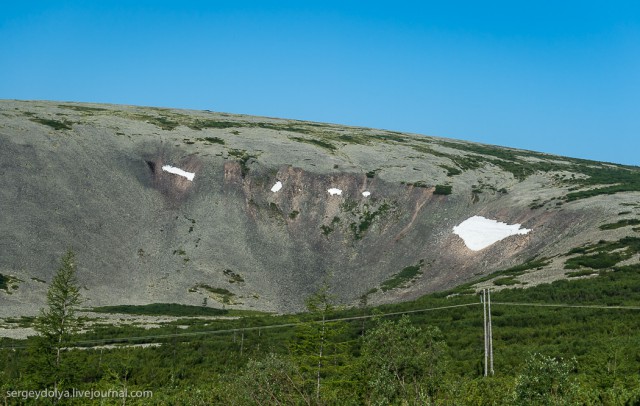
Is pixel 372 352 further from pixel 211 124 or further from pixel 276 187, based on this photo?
pixel 211 124

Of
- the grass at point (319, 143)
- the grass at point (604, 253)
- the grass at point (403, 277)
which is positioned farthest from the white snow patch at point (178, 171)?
the grass at point (604, 253)

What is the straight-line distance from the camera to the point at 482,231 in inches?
4011

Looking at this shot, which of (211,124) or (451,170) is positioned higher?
(211,124)

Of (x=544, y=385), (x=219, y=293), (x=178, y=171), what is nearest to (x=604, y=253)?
(x=219, y=293)

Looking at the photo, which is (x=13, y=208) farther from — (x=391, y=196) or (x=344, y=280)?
(x=391, y=196)

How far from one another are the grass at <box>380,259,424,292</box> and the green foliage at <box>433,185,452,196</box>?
73.5 feet

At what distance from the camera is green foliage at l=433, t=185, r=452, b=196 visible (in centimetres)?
11829

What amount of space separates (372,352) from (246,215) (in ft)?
261

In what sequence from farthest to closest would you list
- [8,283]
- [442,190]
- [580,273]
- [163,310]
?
[442,190], [163,310], [8,283], [580,273]

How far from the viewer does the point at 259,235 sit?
10938cm

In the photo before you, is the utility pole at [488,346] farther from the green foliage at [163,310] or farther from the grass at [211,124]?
the grass at [211,124]

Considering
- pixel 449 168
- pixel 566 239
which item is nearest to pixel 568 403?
pixel 566 239

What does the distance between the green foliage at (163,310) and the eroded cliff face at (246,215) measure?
102 inches

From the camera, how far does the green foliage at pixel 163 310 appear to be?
82.9 m
